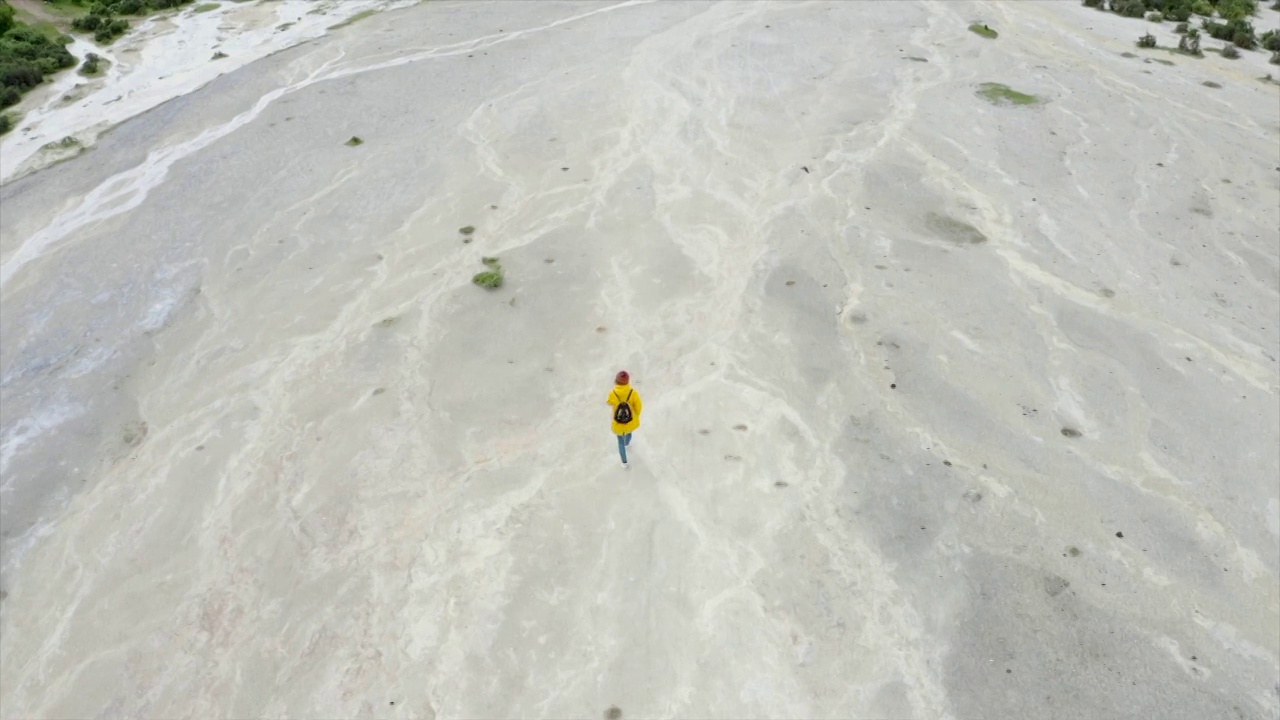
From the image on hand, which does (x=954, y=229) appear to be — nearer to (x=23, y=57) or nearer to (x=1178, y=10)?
(x=1178, y=10)

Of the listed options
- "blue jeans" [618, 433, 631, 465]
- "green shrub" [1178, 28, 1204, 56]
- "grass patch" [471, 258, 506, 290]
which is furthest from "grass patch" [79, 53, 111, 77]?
"green shrub" [1178, 28, 1204, 56]

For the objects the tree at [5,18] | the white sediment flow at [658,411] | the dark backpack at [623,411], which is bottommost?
the white sediment flow at [658,411]

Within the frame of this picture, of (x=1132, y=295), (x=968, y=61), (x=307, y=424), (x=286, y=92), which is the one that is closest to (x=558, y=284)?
(x=307, y=424)

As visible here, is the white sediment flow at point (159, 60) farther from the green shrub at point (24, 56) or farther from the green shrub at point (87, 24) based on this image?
the green shrub at point (87, 24)

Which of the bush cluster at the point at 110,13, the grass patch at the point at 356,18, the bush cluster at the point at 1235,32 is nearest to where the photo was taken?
the bush cluster at the point at 1235,32

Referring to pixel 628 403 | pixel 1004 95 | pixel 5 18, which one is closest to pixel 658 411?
pixel 628 403

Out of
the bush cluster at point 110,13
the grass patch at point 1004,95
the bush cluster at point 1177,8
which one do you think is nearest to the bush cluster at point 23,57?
the bush cluster at point 110,13

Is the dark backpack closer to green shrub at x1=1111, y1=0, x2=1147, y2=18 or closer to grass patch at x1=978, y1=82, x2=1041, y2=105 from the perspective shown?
grass patch at x1=978, y1=82, x2=1041, y2=105
